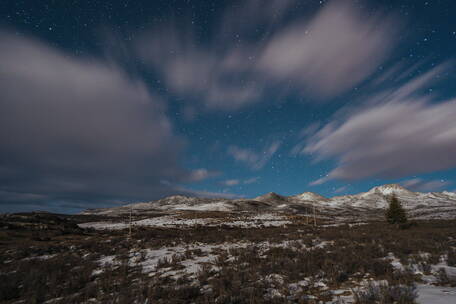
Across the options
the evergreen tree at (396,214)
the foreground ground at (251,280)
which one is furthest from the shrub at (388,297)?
the evergreen tree at (396,214)

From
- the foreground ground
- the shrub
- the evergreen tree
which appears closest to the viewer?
the shrub

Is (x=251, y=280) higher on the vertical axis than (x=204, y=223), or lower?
higher

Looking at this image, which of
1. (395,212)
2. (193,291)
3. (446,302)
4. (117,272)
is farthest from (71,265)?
(395,212)

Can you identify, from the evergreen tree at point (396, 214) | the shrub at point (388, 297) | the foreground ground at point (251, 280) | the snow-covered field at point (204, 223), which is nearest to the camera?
the shrub at point (388, 297)

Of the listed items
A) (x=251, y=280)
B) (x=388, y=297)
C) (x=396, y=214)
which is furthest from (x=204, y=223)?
(x=388, y=297)

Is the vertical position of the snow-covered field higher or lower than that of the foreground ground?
lower

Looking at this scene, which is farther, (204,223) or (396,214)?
(204,223)

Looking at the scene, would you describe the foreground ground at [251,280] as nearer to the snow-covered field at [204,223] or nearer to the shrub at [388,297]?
the shrub at [388,297]

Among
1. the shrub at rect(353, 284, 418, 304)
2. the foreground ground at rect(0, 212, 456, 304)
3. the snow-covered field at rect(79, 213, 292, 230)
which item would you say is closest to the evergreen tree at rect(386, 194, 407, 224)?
the snow-covered field at rect(79, 213, 292, 230)

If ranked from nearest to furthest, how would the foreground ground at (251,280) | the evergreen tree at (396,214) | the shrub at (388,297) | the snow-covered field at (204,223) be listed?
1. the shrub at (388,297)
2. the foreground ground at (251,280)
3. the evergreen tree at (396,214)
4. the snow-covered field at (204,223)

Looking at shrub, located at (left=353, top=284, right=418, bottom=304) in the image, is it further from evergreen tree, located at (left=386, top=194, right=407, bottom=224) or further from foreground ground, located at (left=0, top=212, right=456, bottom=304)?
evergreen tree, located at (left=386, top=194, right=407, bottom=224)

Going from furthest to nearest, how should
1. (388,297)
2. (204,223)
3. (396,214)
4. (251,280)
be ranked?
(204,223)
(396,214)
(251,280)
(388,297)

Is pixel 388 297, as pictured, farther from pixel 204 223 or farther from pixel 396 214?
pixel 204 223

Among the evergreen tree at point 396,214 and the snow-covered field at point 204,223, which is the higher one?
the evergreen tree at point 396,214
